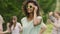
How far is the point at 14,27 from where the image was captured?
1.67 m

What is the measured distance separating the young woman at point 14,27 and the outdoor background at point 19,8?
0.05m

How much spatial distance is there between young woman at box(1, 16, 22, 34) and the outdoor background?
0.05 m

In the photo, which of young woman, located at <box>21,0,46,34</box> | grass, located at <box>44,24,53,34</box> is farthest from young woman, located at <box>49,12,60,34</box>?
young woman, located at <box>21,0,46,34</box>

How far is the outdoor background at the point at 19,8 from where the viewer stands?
164 cm

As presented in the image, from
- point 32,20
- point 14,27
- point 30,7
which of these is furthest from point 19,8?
point 32,20

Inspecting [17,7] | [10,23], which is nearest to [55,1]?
[17,7]

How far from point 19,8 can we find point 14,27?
20 centimetres

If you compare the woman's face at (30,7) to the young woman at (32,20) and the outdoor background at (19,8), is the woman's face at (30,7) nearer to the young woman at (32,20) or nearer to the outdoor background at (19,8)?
the young woman at (32,20)

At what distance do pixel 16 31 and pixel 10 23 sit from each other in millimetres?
105

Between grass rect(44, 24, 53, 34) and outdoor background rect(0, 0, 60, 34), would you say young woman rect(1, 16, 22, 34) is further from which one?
grass rect(44, 24, 53, 34)

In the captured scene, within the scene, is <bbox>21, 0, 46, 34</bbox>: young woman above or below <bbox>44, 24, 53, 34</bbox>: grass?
above

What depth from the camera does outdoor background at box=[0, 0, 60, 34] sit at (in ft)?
5.38

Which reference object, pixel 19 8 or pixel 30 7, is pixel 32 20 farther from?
pixel 19 8

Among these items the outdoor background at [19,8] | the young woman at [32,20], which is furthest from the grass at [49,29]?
the young woman at [32,20]
